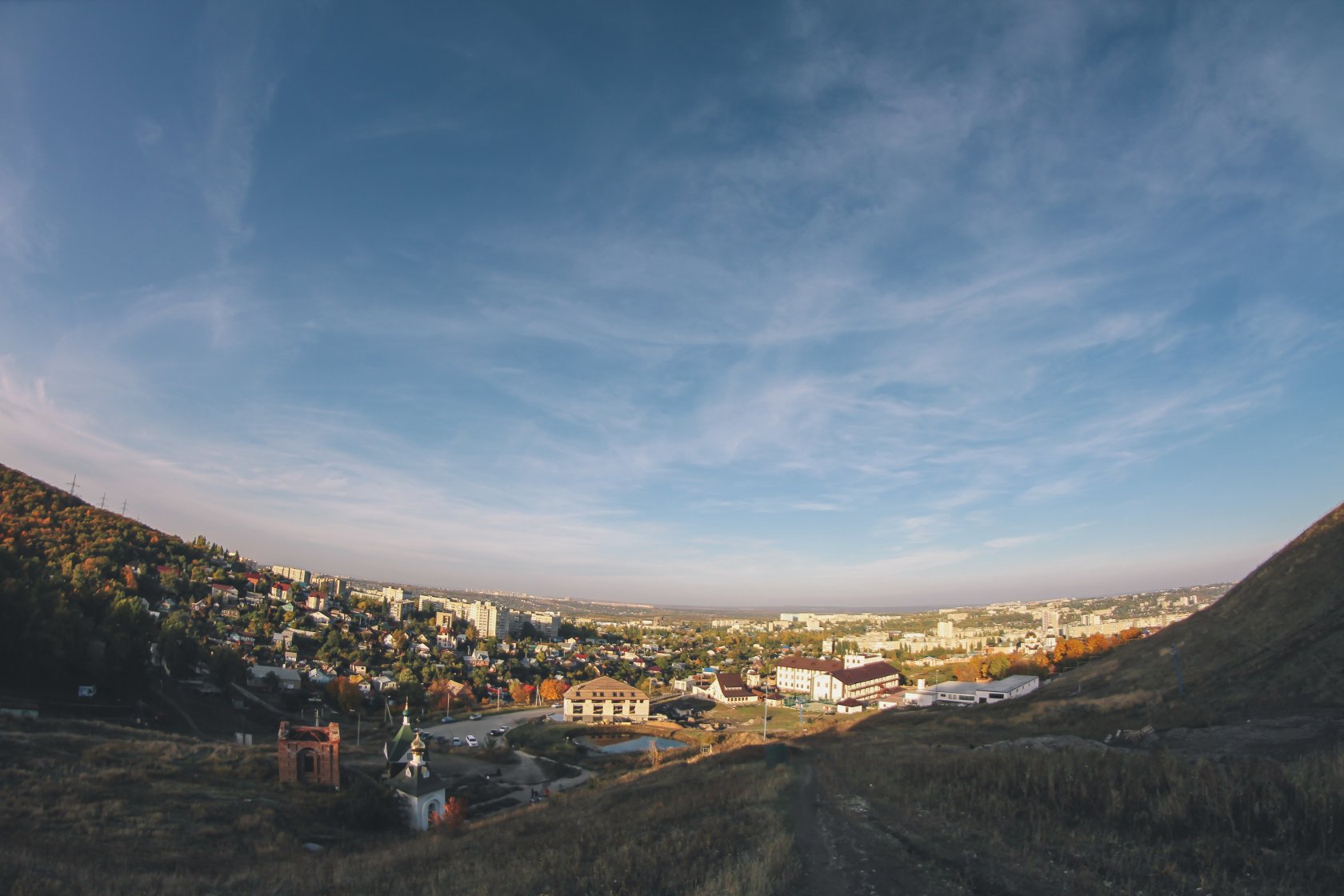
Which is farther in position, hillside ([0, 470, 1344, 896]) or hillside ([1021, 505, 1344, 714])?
hillside ([1021, 505, 1344, 714])

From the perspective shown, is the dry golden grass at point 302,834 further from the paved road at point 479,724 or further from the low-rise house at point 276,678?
the low-rise house at point 276,678

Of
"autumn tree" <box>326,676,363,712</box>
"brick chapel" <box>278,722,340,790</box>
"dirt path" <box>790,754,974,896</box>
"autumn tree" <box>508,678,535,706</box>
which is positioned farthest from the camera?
"autumn tree" <box>508,678,535,706</box>

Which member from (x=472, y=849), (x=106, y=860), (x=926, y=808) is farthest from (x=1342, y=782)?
(x=106, y=860)

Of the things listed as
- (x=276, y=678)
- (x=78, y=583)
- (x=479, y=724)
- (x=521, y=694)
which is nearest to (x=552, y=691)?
(x=521, y=694)

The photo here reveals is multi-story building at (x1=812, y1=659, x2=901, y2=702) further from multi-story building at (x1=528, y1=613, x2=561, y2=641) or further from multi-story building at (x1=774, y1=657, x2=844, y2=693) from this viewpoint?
multi-story building at (x1=528, y1=613, x2=561, y2=641)

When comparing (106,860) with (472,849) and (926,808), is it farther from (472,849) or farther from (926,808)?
(926,808)

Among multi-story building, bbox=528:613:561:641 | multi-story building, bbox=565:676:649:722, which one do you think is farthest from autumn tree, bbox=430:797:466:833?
multi-story building, bbox=528:613:561:641

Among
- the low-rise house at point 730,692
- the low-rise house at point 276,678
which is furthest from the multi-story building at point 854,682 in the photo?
the low-rise house at point 276,678
